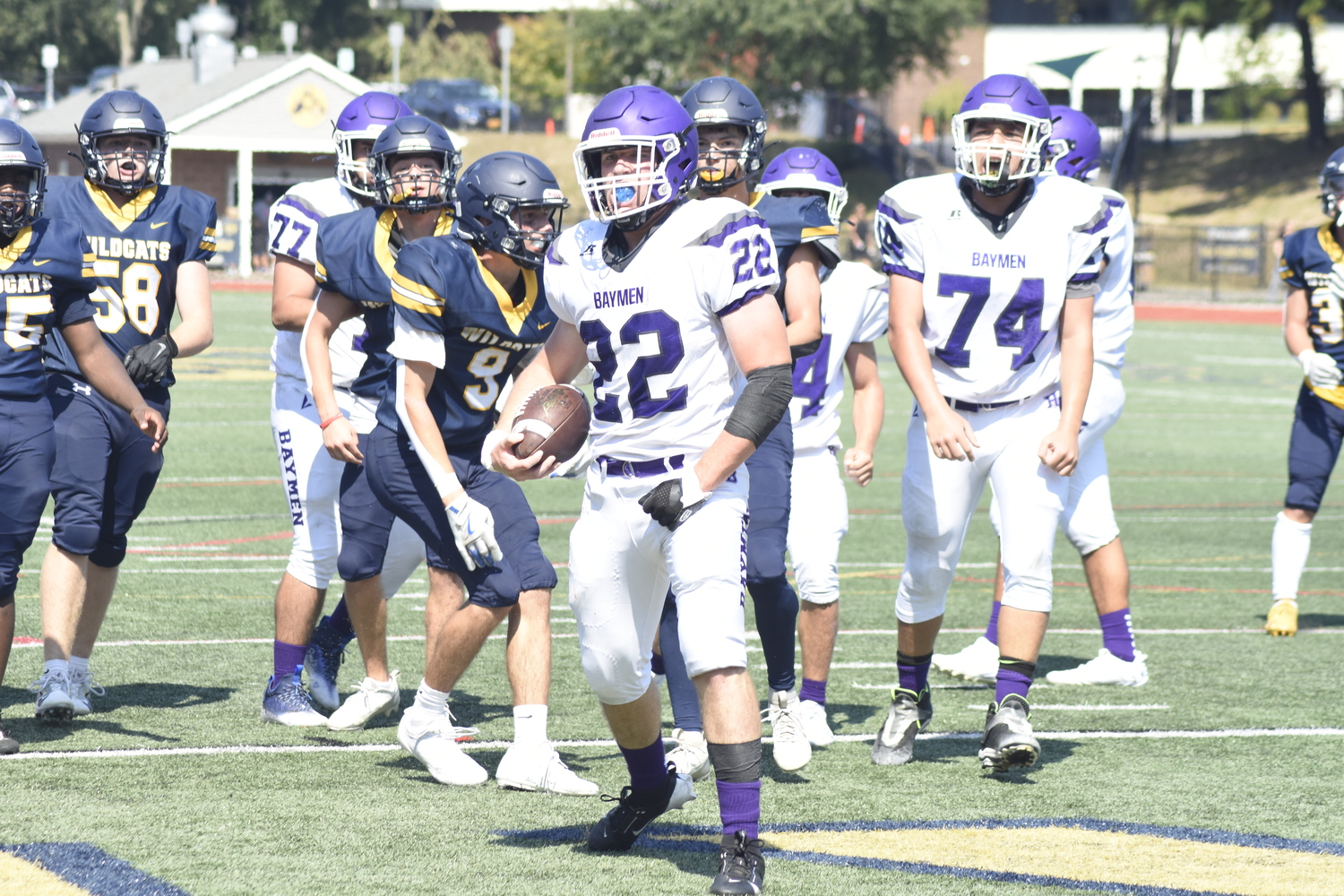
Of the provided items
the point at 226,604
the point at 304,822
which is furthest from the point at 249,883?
the point at 226,604

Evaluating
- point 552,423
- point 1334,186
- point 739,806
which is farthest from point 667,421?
point 1334,186

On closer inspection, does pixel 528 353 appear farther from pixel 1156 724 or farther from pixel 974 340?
pixel 1156 724

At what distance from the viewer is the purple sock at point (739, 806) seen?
404cm

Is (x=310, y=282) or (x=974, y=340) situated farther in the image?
(x=310, y=282)

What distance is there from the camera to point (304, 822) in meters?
4.50

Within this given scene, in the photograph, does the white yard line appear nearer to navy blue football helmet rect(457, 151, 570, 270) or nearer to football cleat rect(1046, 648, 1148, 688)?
football cleat rect(1046, 648, 1148, 688)

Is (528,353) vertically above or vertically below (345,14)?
below

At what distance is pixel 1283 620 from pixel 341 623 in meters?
4.49

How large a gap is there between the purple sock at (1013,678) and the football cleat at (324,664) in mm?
2394

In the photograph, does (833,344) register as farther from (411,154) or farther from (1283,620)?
(1283,620)

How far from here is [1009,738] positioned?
5004 mm

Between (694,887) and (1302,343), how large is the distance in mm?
5245

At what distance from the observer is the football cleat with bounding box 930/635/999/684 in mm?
6930

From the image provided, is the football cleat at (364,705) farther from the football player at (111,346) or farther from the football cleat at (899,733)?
the football cleat at (899,733)
